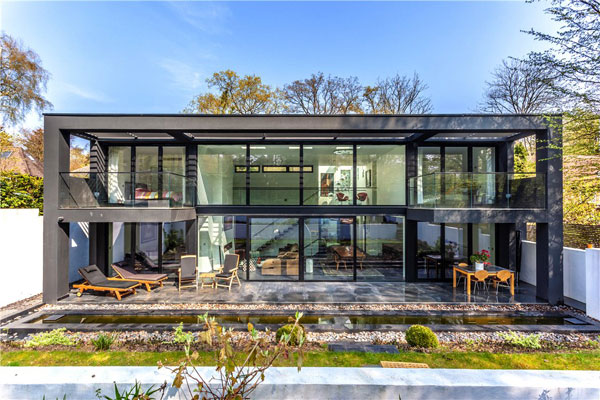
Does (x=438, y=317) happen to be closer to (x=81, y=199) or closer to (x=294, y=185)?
(x=294, y=185)

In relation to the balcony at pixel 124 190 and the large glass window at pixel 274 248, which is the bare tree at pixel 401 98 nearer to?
the large glass window at pixel 274 248

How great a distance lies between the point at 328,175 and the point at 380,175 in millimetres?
1979

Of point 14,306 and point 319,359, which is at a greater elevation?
point 319,359

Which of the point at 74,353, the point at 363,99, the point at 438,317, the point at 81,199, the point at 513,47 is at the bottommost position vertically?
the point at 438,317

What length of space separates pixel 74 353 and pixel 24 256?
6251 mm

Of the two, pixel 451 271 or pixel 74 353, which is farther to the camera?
pixel 451 271

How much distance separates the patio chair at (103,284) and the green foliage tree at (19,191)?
3.30 metres

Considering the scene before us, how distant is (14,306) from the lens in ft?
26.5

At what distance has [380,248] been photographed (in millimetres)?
10594

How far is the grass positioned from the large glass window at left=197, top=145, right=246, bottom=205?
663 cm

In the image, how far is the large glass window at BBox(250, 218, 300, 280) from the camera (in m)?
10.6

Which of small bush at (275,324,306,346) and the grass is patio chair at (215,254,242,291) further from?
the grass

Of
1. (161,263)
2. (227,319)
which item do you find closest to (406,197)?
(227,319)

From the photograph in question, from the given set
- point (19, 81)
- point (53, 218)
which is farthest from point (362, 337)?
point (19, 81)
